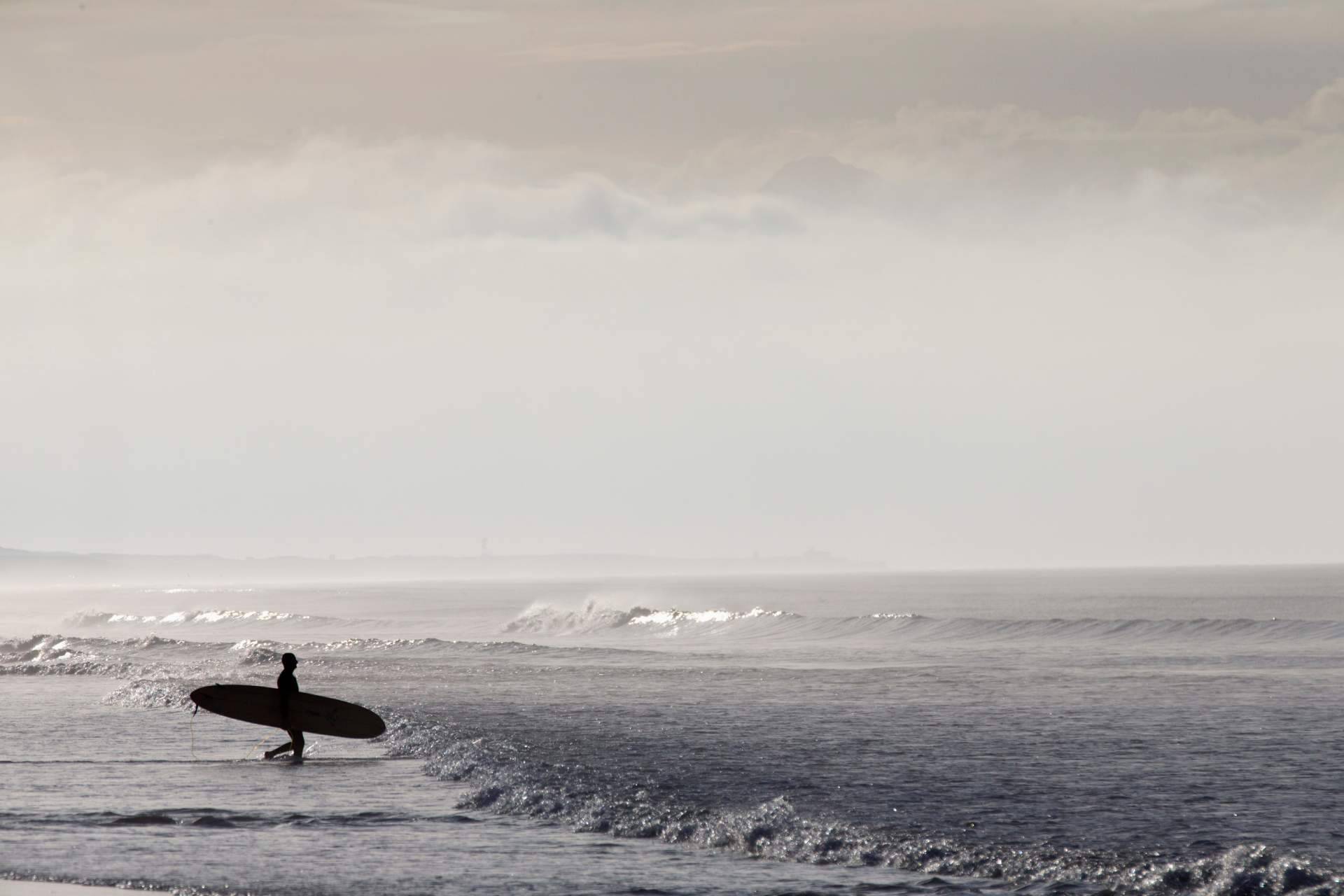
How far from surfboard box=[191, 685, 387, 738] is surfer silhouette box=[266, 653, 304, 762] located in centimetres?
12

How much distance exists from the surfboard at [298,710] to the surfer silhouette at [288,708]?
0.12 meters

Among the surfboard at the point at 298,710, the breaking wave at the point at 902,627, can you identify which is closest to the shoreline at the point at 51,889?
the surfboard at the point at 298,710

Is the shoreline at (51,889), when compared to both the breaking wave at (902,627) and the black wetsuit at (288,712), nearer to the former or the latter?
the black wetsuit at (288,712)

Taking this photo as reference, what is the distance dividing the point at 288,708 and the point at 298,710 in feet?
0.69

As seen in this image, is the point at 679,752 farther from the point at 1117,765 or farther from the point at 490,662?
the point at 490,662

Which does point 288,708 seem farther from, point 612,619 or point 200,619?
point 200,619

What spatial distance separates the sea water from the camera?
14539mm

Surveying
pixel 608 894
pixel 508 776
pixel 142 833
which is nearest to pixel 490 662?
pixel 508 776

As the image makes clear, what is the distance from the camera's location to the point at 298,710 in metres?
24.8

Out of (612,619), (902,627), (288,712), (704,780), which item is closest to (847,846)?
(704,780)

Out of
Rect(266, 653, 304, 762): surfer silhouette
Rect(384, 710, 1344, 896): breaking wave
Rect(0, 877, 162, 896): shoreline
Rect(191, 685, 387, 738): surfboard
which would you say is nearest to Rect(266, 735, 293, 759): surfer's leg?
Rect(266, 653, 304, 762): surfer silhouette

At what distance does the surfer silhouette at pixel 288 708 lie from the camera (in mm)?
23484

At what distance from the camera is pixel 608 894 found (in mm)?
13469

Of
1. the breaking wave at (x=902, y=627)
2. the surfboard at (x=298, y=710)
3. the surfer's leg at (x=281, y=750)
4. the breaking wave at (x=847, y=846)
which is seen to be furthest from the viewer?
the breaking wave at (x=902, y=627)
